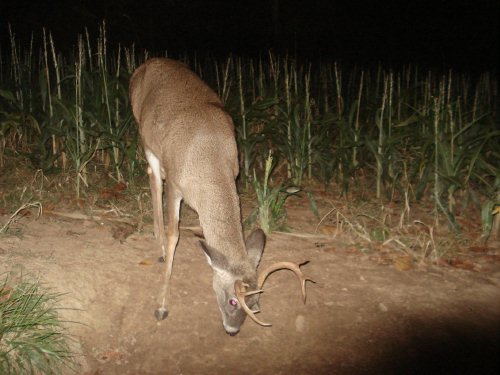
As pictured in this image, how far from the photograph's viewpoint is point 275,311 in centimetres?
426

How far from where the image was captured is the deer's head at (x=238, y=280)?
3.58 m

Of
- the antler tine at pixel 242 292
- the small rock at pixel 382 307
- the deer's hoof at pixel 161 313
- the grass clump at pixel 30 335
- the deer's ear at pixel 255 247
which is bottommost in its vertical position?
the deer's hoof at pixel 161 313

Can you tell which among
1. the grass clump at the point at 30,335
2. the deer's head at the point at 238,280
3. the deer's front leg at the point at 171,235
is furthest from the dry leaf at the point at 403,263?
the grass clump at the point at 30,335

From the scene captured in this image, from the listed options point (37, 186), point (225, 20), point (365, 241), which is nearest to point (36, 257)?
point (37, 186)

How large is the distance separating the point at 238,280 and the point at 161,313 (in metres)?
0.87

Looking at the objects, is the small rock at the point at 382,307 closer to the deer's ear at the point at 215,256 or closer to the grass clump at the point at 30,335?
the deer's ear at the point at 215,256

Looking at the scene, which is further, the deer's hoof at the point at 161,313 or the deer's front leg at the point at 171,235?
the deer's front leg at the point at 171,235

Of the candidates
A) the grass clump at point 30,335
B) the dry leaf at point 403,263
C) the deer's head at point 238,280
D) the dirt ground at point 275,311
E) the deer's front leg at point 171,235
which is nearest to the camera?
the grass clump at point 30,335

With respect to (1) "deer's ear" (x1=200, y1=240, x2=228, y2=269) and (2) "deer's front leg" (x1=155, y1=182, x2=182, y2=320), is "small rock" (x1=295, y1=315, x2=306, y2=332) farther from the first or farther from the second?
(2) "deer's front leg" (x1=155, y1=182, x2=182, y2=320)

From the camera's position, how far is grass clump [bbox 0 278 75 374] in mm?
3361

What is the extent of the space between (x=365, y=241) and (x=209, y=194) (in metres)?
2.11

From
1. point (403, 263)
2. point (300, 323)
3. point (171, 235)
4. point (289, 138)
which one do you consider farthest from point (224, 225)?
point (289, 138)

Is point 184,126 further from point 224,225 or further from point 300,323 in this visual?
point 300,323

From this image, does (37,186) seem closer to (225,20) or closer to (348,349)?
(348,349)
